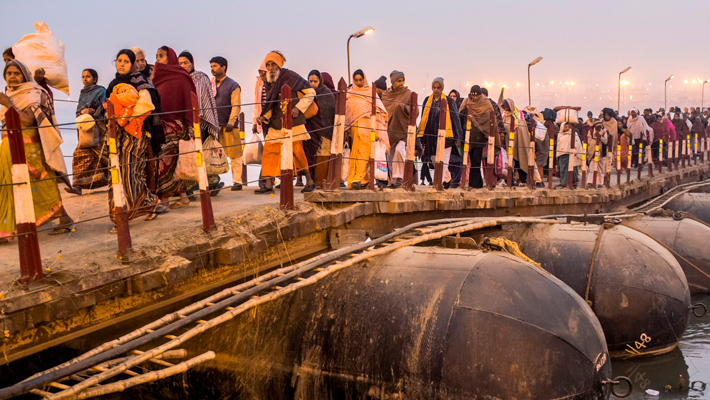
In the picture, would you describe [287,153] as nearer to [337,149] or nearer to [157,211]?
[337,149]

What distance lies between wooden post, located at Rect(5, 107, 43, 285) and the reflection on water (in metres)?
5.74

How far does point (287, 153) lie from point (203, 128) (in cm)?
189

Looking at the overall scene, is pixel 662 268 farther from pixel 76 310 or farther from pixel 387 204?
pixel 76 310

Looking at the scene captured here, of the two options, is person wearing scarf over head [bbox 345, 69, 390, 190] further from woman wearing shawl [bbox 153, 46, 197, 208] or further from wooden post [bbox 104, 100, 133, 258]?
wooden post [bbox 104, 100, 133, 258]

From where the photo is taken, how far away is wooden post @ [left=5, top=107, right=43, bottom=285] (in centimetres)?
365

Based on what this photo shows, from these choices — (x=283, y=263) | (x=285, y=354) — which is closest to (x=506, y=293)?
(x=285, y=354)

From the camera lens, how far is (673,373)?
22.6ft

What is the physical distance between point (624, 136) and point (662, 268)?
12.3m

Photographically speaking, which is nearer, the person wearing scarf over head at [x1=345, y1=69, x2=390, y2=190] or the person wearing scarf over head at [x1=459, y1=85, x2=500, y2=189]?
the person wearing scarf over head at [x1=345, y1=69, x2=390, y2=190]

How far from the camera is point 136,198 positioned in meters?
5.41

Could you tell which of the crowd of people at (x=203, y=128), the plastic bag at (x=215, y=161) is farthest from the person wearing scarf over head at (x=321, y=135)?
the plastic bag at (x=215, y=161)

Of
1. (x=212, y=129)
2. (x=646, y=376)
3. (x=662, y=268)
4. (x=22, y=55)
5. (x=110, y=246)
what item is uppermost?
(x=22, y=55)

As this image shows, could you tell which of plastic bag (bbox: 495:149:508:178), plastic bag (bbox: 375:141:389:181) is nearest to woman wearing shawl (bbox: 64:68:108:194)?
plastic bag (bbox: 375:141:389:181)

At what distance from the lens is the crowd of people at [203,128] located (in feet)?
16.7
